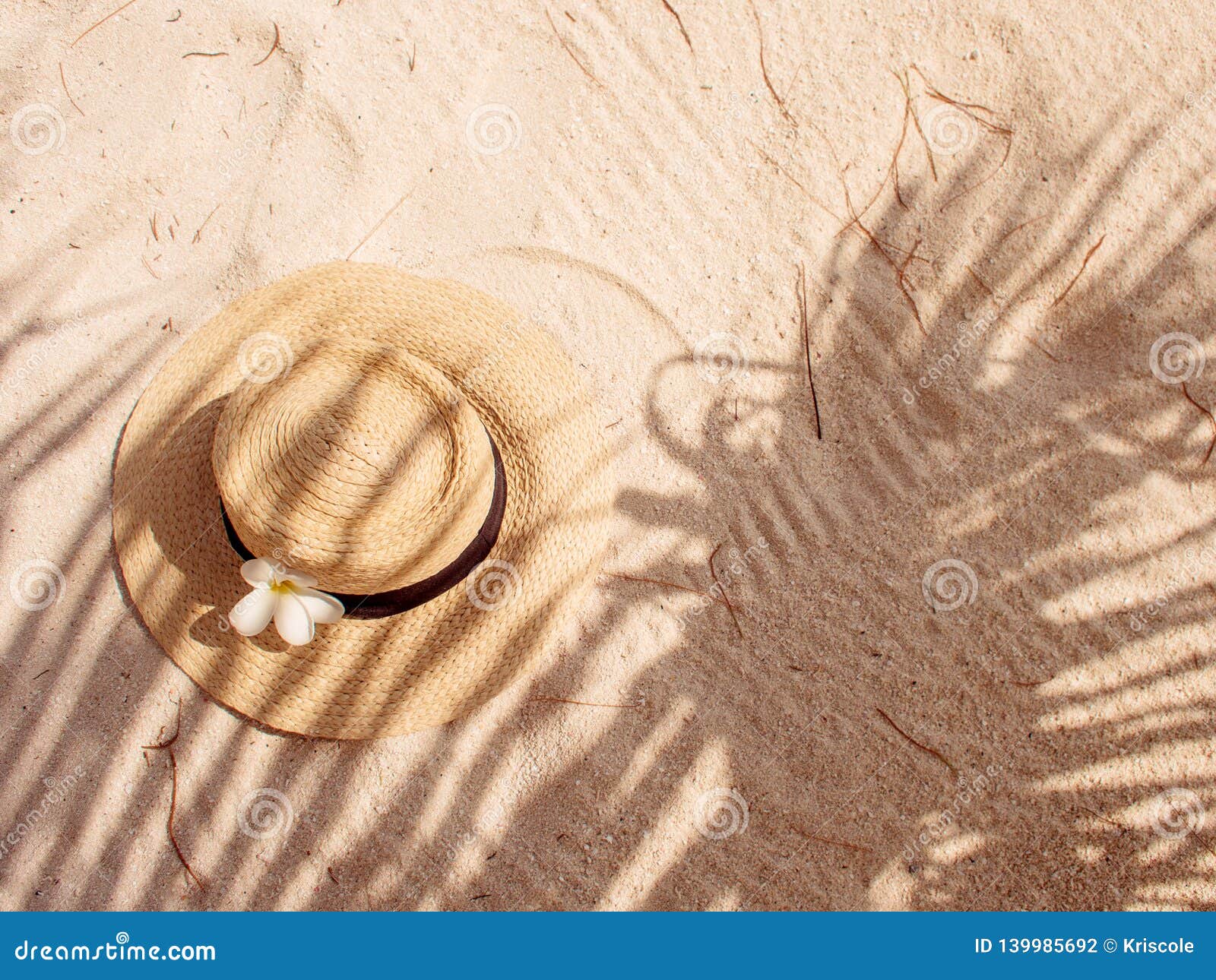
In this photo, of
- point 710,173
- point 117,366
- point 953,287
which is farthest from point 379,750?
point 953,287

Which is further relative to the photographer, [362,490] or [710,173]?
[710,173]

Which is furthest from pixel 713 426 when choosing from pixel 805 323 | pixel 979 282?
pixel 979 282

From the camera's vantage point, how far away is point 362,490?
4.74 feet

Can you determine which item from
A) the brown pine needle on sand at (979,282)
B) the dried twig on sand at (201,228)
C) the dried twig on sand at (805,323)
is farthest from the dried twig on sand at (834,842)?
the dried twig on sand at (201,228)

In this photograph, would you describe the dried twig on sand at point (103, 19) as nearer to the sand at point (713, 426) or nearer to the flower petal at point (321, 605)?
the sand at point (713, 426)

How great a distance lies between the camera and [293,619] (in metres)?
1.62

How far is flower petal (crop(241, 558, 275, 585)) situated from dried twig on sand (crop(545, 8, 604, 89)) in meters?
1.66

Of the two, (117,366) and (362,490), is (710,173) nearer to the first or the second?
(362,490)

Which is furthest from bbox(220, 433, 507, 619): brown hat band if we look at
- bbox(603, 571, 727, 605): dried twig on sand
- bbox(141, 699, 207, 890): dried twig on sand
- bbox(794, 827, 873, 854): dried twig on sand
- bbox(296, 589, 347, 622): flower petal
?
bbox(794, 827, 873, 854): dried twig on sand

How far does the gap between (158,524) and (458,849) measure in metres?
1.16

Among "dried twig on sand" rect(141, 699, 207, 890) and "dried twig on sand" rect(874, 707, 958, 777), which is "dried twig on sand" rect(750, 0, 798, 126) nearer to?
"dried twig on sand" rect(874, 707, 958, 777)

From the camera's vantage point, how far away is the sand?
2.24 metres

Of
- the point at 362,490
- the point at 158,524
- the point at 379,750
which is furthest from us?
the point at 379,750

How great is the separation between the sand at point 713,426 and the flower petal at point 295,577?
0.84m
